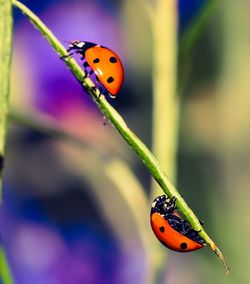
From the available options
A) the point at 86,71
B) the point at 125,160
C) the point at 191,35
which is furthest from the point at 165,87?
the point at 125,160

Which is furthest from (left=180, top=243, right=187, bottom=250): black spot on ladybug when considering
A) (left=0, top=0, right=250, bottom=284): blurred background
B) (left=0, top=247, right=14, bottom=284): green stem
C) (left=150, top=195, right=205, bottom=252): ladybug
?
(left=0, top=0, right=250, bottom=284): blurred background

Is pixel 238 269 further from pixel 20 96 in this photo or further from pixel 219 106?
pixel 20 96

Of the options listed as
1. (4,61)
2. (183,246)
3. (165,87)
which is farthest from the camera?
(165,87)

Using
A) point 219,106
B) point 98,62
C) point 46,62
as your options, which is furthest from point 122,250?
point 98,62

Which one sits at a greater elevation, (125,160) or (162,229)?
(162,229)

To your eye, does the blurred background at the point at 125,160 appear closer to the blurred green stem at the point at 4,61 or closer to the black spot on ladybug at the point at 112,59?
the black spot on ladybug at the point at 112,59

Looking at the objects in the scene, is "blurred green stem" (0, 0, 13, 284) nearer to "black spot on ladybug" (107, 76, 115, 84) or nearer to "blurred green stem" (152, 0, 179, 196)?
"black spot on ladybug" (107, 76, 115, 84)

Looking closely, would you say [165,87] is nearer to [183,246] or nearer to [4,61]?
[183,246]
